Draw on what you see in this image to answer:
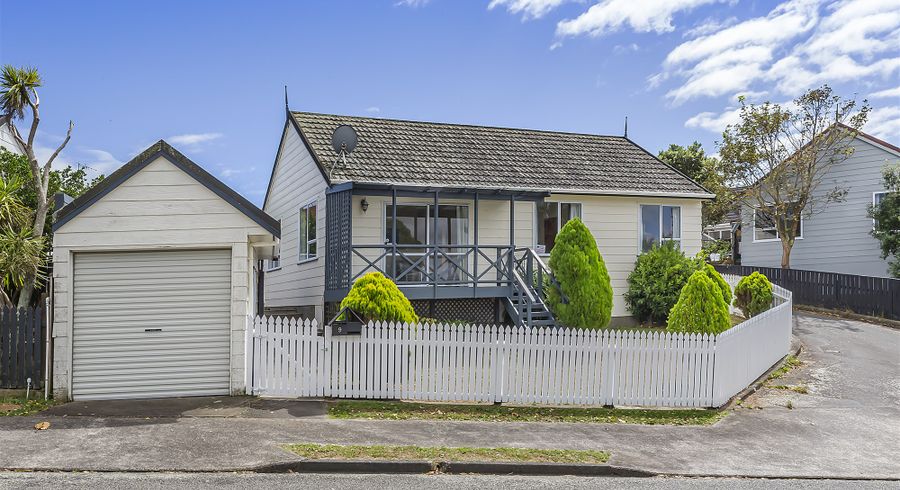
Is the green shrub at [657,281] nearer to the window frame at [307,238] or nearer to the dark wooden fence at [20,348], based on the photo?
the window frame at [307,238]

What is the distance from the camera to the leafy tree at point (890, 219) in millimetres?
25219

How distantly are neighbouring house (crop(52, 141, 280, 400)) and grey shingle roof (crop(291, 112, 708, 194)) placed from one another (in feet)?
19.0

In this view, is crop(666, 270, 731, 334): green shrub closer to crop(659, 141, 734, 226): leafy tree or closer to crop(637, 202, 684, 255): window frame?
crop(637, 202, 684, 255): window frame

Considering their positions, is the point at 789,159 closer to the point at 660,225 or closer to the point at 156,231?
the point at 660,225

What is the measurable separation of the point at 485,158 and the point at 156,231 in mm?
10942

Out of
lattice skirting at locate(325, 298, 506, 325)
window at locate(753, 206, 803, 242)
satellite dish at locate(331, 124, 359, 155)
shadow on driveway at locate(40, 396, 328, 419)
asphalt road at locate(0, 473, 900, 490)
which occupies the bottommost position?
asphalt road at locate(0, 473, 900, 490)

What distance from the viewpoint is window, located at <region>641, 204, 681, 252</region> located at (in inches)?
837

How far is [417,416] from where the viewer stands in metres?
10.9

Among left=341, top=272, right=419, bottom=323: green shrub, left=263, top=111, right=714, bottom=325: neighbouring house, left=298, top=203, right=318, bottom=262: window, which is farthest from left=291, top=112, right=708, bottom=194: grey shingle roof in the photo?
left=341, top=272, right=419, bottom=323: green shrub

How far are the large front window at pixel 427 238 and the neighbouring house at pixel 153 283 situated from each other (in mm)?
6060

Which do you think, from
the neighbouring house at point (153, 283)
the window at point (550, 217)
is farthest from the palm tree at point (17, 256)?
the window at point (550, 217)

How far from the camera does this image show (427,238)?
18.6 m

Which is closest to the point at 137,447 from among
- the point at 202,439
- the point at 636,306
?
the point at 202,439

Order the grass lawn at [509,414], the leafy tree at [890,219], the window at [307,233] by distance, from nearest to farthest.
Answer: the grass lawn at [509,414], the window at [307,233], the leafy tree at [890,219]
